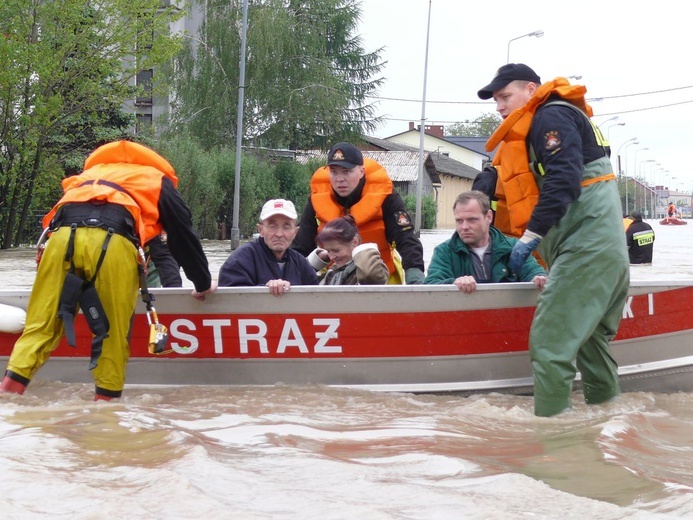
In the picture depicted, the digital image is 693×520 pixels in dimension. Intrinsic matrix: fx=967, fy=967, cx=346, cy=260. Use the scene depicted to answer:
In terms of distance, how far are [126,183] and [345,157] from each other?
207 cm

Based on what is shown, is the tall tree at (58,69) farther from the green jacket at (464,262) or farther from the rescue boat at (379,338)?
the green jacket at (464,262)

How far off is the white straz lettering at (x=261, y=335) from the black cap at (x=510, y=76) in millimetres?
1614

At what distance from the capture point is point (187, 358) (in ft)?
19.6

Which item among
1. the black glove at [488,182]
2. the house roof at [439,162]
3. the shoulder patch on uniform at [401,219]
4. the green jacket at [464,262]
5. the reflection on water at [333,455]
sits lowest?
the reflection on water at [333,455]

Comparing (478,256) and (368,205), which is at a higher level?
(368,205)

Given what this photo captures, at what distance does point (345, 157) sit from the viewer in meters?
6.74

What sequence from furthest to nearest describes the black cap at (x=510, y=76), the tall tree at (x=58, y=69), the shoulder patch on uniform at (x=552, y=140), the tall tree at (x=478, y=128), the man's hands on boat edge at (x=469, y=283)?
the tall tree at (x=478, y=128)
the tall tree at (x=58, y=69)
the man's hands on boat edge at (x=469, y=283)
the black cap at (x=510, y=76)
the shoulder patch on uniform at (x=552, y=140)

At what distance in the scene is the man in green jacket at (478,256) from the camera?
227 inches

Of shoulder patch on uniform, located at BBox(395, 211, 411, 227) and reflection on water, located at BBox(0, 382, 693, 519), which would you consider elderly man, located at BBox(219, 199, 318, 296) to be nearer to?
reflection on water, located at BBox(0, 382, 693, 519)

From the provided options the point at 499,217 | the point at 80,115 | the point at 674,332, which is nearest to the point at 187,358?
the point at 499,217

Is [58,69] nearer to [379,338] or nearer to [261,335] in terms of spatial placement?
[261,335]

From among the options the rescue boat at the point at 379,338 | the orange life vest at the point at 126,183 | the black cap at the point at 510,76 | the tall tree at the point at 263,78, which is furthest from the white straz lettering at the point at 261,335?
the tall tree at the point at 263,78

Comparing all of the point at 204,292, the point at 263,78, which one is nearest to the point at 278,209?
the point at 204,292

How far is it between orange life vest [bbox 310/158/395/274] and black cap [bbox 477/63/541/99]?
1508 millimetres
